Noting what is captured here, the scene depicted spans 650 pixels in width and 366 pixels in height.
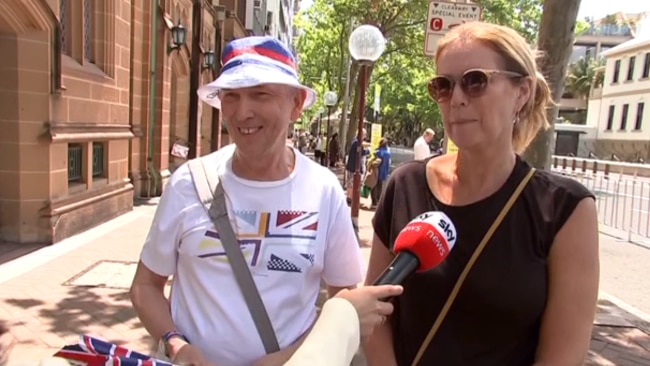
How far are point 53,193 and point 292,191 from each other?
248 inches

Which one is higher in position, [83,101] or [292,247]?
[83,101]

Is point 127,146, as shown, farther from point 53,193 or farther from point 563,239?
point 563,239

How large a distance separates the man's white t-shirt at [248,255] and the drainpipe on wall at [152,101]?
385 inches

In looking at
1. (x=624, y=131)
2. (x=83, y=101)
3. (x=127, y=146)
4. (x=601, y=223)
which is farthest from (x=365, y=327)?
(x=624, y=131)

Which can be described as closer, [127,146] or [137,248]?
[137,248]

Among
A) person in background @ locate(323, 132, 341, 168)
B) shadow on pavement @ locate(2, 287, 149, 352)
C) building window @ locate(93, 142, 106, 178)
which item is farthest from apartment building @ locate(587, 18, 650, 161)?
shadow on pavement @ locate(2, 287, 149, 352)

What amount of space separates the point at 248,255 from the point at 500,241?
77 centimetres

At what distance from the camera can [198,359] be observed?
1.54 m

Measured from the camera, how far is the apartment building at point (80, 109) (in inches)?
261

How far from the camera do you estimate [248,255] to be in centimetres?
165

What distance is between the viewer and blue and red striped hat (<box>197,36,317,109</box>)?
165 cm

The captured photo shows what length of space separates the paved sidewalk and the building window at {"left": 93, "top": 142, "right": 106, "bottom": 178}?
1957 millimetres

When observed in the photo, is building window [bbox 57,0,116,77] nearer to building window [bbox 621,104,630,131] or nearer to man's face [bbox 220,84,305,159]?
man's face [bbox 220,84,305,159]

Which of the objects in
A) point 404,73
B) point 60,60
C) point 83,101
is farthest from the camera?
point 404,73
